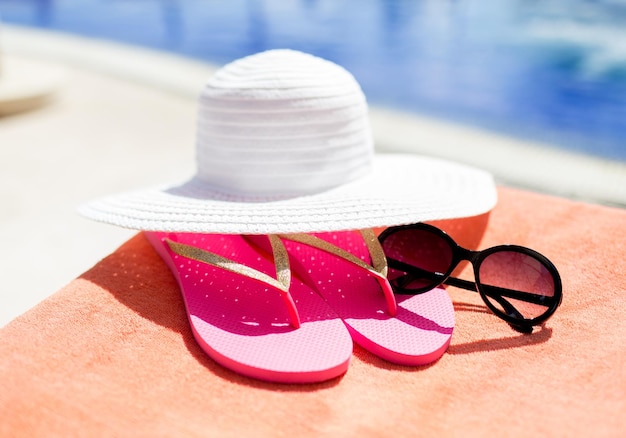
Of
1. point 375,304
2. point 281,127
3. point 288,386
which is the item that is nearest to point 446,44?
point 281,127

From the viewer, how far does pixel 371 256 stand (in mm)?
1125

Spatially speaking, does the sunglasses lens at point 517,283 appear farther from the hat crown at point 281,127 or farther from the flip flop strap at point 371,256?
the hat crown at point 281,127

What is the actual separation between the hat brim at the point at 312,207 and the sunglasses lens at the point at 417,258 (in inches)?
2.9

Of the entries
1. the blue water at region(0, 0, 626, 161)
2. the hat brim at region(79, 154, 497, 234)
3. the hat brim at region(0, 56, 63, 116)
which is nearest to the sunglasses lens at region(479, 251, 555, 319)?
the hat brim at region(79, 154, 497, 234)

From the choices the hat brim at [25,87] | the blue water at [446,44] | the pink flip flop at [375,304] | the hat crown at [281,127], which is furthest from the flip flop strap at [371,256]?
the hat brim at [25,87]

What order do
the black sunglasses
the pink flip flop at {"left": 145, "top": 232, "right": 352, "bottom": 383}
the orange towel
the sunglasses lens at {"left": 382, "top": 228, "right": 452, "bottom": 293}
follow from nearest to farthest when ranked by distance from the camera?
the orange towel
the pink flip flop at {"left": 145, "top": 232, "right": 352, "bottom": 383}
the black sunglasses
the sunglasses lens at {"left": 382, "top": 228, "right": 452, "bottom": 293}

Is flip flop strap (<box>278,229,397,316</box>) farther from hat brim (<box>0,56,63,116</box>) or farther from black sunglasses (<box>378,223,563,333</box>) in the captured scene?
hat brim (<box>0,56,63,116</box>)

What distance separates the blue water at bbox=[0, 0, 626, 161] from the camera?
4.13 meters

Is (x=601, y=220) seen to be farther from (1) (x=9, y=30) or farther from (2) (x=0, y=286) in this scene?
(1) (x=9, y=30)

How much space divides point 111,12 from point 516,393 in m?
10.9

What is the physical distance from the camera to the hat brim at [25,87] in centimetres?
333

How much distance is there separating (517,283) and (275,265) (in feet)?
1.53

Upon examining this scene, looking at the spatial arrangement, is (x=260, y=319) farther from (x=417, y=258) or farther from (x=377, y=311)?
(x=417, y=258)

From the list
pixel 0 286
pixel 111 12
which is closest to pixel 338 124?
pixel 0 286
